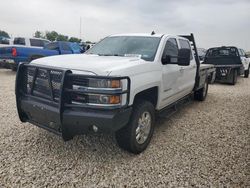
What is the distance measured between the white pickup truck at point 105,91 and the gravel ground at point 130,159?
0.38 metres

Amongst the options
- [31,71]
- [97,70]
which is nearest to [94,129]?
[97,70]

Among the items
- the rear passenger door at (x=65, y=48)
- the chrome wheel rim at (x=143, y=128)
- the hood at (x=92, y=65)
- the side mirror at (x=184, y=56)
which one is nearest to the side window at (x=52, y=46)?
the rear passenger door at (x=65, y=48)

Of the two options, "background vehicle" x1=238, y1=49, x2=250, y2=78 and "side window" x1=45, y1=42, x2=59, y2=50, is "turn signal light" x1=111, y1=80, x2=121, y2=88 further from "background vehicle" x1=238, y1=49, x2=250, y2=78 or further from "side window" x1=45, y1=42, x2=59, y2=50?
"background vehicle" x1=238, y1=49, x2=250, y2=78

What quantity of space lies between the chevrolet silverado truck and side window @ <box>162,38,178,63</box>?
7050 millimetres

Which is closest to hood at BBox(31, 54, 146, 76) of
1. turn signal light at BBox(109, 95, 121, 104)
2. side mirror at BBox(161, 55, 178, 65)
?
turn signal light at BBox(109, 95, 121, 104)

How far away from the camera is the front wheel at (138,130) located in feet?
11.2

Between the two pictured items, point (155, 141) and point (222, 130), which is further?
point (222, 130)

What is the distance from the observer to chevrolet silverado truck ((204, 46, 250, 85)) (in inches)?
442

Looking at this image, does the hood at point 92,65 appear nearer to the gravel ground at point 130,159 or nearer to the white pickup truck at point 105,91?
the white pickup truck at point 105,91

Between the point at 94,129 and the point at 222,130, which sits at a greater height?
the point at 94,129

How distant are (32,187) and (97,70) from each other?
5.13 ft

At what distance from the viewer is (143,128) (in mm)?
3746

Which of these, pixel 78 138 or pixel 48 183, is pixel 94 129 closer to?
pixel 48 183

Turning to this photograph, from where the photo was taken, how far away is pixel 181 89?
5.15 metres
